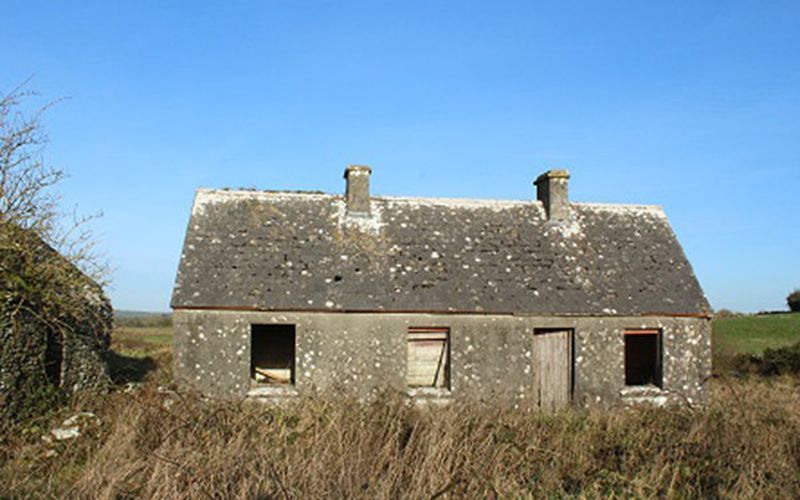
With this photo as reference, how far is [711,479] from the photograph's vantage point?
20.8ft

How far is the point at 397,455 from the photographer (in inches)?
222

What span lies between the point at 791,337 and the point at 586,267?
69.9 feet

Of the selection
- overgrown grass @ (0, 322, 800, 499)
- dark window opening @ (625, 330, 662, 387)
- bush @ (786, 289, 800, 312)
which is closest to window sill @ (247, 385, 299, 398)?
overgrown grass @ (0, 322, 800, 499)

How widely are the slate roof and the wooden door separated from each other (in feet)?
2.25

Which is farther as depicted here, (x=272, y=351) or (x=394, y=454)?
(x=272, y=351)

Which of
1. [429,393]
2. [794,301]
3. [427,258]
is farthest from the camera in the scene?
[794,301]

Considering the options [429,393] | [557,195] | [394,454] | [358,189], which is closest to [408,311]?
[429,393]

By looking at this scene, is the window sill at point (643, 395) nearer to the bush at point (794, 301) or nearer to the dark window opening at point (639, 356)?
the dark window opening at point (639, 356)

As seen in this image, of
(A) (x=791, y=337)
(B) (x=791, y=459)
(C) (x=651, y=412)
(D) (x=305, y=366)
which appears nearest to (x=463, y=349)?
(D) (x=305, y=366)

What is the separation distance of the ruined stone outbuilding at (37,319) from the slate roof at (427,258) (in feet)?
6.72

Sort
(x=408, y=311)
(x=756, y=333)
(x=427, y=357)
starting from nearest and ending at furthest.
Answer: (x=408, y=311)
(x=427, y=357)
(x=756, y=333)

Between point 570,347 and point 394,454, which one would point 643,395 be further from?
point 394,454

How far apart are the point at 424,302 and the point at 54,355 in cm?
810

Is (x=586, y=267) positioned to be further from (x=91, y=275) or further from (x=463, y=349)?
(x=91, y=275)
